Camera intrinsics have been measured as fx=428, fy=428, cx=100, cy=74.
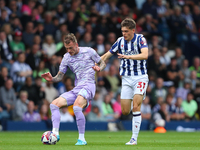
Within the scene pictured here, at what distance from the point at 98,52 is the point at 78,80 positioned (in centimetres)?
800

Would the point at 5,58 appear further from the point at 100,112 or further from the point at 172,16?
the point at 172,16

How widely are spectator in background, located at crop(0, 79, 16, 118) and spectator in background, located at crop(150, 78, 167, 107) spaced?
573cm

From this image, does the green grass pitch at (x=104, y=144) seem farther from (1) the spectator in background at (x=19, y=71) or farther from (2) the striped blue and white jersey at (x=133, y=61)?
(1) the spectator in background at (x=19, y=71)

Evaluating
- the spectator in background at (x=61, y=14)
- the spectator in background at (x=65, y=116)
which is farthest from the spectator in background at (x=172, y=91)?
the spectator in background at (x=61, y=14)

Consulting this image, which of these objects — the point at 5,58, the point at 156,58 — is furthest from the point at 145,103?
the point at 5,58

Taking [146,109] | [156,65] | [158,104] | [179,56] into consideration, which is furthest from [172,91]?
[179,56]

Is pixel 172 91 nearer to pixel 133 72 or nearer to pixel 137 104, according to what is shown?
pixel 133 72

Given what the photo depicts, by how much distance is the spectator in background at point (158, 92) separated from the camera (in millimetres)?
17266

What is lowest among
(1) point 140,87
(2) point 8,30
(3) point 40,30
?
(1) point 140,87

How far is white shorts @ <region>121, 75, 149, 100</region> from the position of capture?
904cm

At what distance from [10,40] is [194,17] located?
10696mm

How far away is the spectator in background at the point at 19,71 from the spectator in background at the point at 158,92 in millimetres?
5184

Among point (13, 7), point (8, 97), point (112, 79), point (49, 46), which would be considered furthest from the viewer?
point (112, 79)

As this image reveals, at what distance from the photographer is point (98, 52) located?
1716 centimetres
